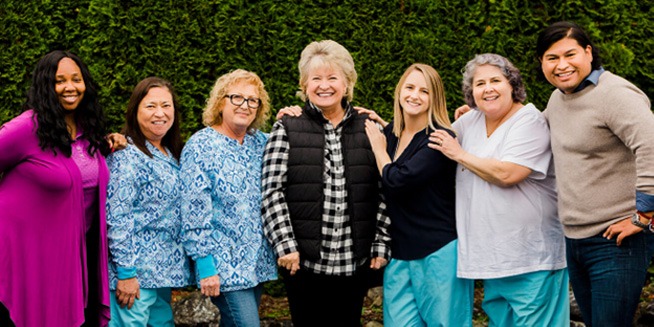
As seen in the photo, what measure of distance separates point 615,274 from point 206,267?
203 cm

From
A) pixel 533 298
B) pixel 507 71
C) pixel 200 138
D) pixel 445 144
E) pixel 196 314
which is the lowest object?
pixel 196 314

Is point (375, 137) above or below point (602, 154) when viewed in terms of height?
above

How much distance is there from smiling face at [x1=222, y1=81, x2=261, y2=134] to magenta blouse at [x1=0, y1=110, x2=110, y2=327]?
0.82 metres

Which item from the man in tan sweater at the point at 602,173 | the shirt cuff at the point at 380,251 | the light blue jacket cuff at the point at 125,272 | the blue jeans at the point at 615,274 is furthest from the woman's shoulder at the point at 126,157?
the blue jeans at the point at 615,274

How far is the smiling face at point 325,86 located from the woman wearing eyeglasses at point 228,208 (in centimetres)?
33

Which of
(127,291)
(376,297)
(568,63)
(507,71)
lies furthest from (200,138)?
(376,297)

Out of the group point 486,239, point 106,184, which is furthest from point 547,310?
point 106,184

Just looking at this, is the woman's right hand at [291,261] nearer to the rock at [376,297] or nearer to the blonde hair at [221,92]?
the blonde hair at [221,92]

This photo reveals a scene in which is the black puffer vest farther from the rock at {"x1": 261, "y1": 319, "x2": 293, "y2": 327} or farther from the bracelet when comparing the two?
the rock at {"x1": 261, "y1": 319, "x2": 293, "y2": 327}

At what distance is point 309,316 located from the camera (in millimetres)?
3807

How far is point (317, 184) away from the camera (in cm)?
370

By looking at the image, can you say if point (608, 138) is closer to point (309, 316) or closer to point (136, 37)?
point (309, 316)

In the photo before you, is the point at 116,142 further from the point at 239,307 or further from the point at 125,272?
the point at 239,307

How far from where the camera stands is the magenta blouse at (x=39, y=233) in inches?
131
